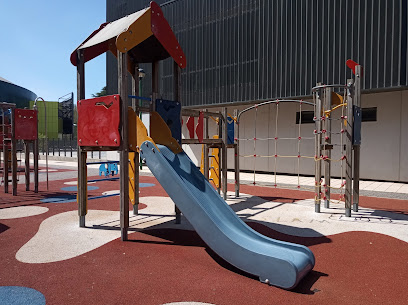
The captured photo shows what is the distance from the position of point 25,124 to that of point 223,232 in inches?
284

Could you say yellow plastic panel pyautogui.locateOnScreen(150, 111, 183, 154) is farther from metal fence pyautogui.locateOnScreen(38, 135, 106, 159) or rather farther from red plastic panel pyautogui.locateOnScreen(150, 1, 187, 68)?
metal fence pyautogui.locateOnScreen(38, 135, 106, 159)

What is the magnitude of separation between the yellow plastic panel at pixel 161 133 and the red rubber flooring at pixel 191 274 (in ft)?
4.30

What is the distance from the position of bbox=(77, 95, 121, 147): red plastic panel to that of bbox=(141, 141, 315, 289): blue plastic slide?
0.56m

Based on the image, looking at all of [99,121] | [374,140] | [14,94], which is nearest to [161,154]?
[99,121]

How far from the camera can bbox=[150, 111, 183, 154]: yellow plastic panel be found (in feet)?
15.3

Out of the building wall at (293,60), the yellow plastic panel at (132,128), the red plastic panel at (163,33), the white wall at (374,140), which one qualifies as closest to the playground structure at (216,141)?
the red plastic panel at (163,33)

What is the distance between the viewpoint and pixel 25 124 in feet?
27.2

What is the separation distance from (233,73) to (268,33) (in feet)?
7.19

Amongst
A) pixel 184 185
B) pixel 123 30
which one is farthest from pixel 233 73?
pixel 184 185

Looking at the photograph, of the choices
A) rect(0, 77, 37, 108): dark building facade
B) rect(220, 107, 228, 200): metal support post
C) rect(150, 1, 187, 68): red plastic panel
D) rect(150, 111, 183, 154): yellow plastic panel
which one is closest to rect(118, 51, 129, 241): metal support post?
rect(150, 111, 183, 154): yellow plastic panel

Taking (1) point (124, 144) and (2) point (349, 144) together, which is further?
(2) point (349, 144)

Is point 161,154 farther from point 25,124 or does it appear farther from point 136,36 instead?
point 25,124

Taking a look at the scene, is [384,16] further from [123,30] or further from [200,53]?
[123,30]

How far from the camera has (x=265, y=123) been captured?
14117mm
